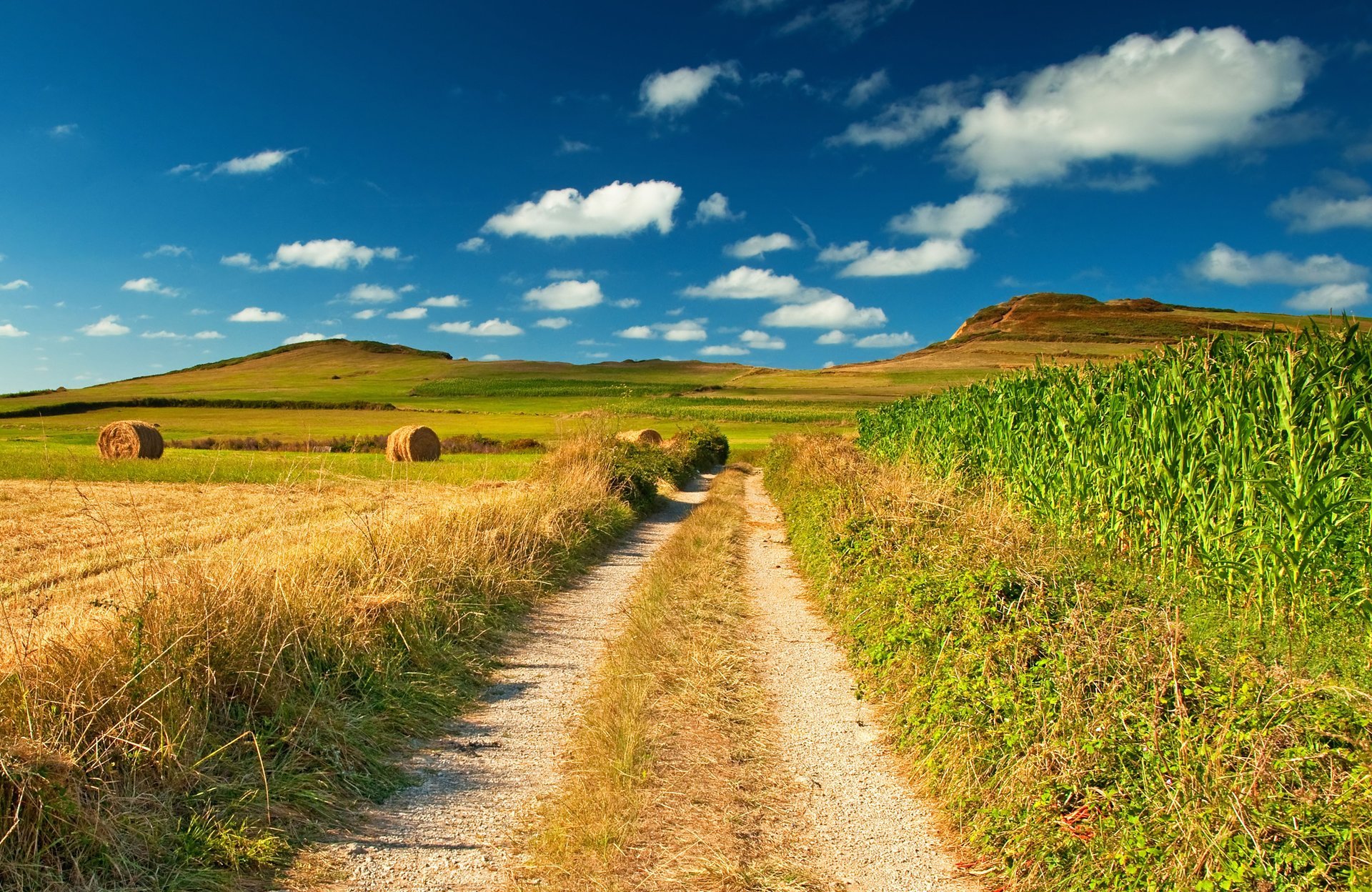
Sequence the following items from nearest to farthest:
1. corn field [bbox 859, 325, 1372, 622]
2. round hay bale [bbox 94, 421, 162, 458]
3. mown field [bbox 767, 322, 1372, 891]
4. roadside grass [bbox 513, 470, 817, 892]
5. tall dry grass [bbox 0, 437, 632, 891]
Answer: mown field [bbox 767, 322, 1372, 891], tall dry grass [bbox 0, 437, 632, 891], roadside grass [bbox 513, 470, 817, 892], corn field [bbox 859, 325, 1372, 622], round hay bale [bbox 94, 421, 162, 458]

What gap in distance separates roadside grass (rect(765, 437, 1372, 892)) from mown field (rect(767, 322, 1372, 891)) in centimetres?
1

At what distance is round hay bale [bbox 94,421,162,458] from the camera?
2775 cm

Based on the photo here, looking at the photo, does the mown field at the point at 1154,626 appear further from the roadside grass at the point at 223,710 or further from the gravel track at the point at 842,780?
the roadside grass at the point at 223,710

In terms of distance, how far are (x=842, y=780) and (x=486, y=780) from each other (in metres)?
2.25

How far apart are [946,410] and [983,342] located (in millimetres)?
72415

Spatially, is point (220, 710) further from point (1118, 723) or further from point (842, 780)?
point (1118, 723)

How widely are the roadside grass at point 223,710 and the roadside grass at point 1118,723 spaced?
349 cm

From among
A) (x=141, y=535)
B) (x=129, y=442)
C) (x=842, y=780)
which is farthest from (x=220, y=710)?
(x=129, y=442)

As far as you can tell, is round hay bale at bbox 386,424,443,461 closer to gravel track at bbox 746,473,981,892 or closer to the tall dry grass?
the tall dry grass

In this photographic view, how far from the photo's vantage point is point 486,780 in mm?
5062

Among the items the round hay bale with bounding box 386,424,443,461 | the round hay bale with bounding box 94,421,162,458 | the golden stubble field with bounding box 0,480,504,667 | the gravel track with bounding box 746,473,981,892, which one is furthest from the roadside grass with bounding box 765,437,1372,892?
the round hay bale with bounding box 94,421,162,458

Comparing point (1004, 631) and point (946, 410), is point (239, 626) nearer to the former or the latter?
point (1004, 631)

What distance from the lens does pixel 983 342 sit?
83.7 m

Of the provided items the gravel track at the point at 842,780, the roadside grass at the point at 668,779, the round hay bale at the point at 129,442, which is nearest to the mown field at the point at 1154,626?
the gravel track at the point at 842,780
